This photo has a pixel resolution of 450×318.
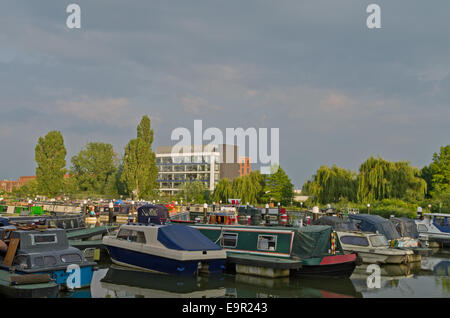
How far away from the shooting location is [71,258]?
564 inches

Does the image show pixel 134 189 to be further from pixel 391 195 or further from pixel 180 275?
pixel 180 275

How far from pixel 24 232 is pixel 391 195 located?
5009 centimetres

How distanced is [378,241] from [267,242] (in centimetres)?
683

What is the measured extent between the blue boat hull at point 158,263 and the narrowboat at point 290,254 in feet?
4.66

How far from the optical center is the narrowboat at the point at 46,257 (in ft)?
44.5

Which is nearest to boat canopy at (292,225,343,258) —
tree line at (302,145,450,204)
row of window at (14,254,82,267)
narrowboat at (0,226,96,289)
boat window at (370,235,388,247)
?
boat window at (370,235,388,247)

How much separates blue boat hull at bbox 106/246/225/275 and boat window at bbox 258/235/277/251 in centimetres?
227

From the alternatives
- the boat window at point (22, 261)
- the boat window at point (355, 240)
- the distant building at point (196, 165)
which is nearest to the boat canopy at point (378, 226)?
the boat window at point (355, 240)

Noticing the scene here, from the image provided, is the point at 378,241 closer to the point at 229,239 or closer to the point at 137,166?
the point at 229,239

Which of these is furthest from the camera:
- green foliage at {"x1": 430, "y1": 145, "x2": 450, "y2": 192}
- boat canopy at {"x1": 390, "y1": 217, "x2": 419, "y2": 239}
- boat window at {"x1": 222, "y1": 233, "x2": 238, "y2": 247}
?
green foliage at {"x1": 430, "y1": 145, "x2": 450, "y2": 192}

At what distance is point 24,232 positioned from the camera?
46.5 feet

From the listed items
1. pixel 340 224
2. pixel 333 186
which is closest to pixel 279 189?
pixel 333 186

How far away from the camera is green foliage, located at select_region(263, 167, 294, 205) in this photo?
2948 inches

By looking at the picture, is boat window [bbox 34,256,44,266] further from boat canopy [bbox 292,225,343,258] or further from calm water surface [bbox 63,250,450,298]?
boat canopy [bbox 292,225,343,258]
